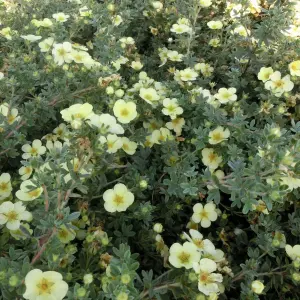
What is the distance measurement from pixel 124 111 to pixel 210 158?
46 cm

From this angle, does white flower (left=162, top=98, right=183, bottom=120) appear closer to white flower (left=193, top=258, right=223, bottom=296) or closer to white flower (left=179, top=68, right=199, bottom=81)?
white flower (left=179, top=68, right=199, bottom=81)

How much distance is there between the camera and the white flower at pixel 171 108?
1.94 m

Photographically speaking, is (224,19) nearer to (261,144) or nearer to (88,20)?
(88,20)

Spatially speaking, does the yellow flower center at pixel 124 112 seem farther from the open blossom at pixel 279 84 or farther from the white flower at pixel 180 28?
the white flower at pixel 180 28

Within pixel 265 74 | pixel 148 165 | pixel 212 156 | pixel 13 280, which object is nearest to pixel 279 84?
pixel 265 74

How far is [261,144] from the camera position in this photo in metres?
1.56

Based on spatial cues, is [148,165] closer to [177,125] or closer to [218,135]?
[177,125]

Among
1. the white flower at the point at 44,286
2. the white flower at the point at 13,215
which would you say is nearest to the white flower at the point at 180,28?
the white flower at the point at 13,215

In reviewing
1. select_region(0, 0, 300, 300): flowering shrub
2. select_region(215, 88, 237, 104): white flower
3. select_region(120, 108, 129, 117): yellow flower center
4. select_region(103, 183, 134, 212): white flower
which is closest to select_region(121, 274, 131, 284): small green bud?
select_region(0, 0, 300, 300): flowering shrub

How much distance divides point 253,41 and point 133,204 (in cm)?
153

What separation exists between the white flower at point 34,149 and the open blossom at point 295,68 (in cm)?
141

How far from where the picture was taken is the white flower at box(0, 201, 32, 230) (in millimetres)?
1413

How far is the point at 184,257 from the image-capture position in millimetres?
1377

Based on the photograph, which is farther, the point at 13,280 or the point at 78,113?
the point at 78,113
